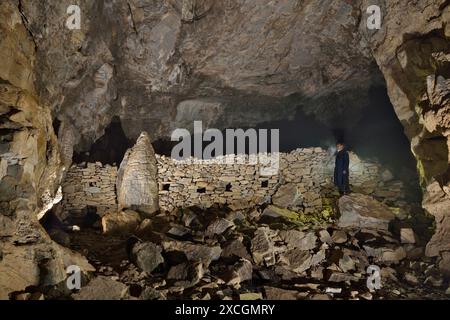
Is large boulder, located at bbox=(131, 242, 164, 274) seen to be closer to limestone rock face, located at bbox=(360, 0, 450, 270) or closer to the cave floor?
the cave floor

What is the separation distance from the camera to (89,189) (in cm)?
934

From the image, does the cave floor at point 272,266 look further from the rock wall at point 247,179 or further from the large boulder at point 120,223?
the rock wall at point 247,179

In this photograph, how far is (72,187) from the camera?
30.6 ft

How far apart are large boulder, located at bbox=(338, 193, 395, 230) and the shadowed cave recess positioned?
42 millimetres

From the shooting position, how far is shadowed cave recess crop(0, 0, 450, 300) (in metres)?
5.22

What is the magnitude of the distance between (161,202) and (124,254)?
127 inches

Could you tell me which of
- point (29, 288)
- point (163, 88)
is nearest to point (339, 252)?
point (29, 288)

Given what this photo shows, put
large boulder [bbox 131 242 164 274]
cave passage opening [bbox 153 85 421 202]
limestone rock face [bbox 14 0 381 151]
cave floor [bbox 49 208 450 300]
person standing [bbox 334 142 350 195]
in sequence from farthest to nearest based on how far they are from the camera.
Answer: cave passage opening [bbox 153 85 421 202]
person standing [bbox 334 142 350 195]
limestone rock face [bbox 14 0 381 151]
large boulder [bbox 131 242 164 274]
cave floor [bbox 49 208 450 300]

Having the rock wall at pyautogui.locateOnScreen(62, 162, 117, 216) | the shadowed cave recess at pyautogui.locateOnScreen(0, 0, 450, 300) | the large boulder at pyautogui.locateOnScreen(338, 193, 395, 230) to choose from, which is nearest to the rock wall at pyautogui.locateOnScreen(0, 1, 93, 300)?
the shadowed cave recess at pyautogui.locateOnScreen(0, 0, 450, 300)

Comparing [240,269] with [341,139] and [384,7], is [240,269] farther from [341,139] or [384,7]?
[341,139]

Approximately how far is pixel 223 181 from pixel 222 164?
52cm

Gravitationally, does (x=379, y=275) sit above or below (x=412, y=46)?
below

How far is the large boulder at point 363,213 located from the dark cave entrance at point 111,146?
23.8 feet

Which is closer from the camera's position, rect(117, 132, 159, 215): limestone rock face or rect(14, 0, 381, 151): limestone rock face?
rect(14, 0, 381, 151): limestone rock face
